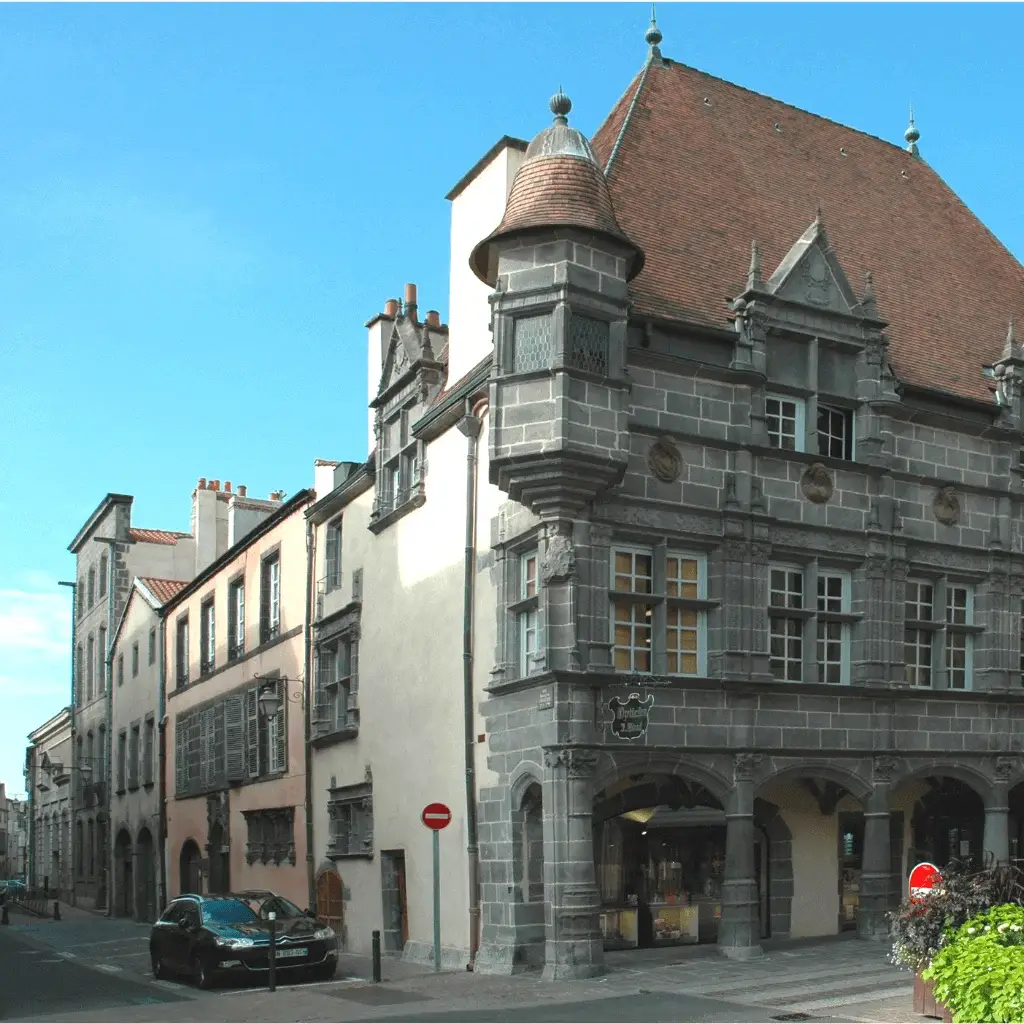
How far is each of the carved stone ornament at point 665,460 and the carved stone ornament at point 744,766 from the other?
373 centimetres

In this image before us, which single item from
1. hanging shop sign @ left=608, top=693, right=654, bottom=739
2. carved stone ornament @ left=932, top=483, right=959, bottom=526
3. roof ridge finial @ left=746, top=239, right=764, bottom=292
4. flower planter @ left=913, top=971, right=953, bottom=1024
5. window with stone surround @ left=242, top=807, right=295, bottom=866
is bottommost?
window with stone surround @ left=242, top=807, right=295, bottom=866

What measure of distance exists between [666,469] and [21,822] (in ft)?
321

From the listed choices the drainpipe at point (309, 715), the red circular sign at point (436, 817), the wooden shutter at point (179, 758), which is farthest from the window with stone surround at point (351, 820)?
the wooden shutter at point (179, 758)

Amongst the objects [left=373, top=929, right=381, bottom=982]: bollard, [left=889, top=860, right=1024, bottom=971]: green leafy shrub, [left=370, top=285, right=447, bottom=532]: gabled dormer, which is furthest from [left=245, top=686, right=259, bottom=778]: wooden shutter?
[left=889, top=860, right=1024, bottom=971]: green leafy shrub

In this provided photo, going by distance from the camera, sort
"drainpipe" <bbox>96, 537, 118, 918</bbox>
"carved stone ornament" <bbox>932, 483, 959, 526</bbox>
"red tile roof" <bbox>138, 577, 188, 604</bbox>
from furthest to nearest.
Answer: "drainpipe" <bbox>96, 537, 118, 918</bbox> → "red tile roof" <bbox>138, 577, 188, 604</bbox> → "carved stone ornament" <bbox>932, 483, 959, 526</bbox>

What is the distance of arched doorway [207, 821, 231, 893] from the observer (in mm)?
33188

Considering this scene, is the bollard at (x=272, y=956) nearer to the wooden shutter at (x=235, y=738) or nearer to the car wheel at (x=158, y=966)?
the car wheel at (x=158, y=966)

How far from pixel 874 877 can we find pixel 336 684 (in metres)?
10.7

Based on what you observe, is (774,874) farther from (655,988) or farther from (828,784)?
(655,988)

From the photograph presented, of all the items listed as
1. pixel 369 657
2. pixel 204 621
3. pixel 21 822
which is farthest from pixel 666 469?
pixel 21 822

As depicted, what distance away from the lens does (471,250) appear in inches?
873

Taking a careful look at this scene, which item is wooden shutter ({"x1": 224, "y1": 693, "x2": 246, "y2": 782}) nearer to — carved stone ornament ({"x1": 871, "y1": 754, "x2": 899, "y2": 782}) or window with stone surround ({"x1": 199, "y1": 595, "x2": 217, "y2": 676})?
window with stone surround ({"x1": 199, "y1": 595, "x2": 217, "y2": 676})

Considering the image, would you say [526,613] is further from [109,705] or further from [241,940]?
[109,705]

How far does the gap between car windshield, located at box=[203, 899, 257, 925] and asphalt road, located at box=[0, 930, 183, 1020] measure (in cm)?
116
